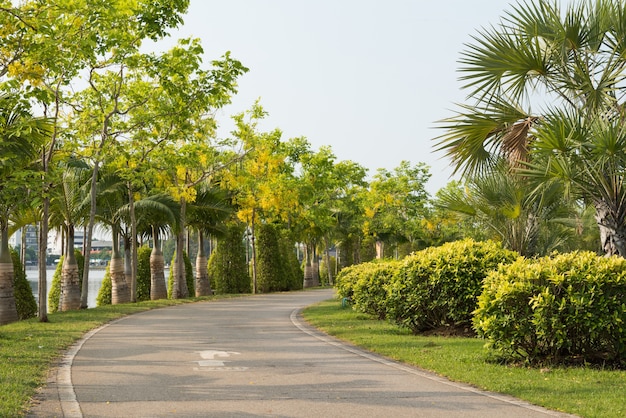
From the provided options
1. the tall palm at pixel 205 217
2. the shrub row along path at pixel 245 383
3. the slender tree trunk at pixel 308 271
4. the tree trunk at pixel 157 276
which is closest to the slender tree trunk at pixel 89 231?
the tree trunk at pixel 157 276

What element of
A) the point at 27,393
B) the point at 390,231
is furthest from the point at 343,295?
the point at 390,231

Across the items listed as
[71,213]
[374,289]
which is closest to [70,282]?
[71,213]

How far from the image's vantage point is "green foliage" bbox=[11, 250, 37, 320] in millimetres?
23141

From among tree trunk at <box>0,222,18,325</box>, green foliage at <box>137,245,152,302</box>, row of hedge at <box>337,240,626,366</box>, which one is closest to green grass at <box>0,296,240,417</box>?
tree trunk at <box>0,222,18,325</box>

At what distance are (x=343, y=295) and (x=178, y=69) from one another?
28.2ft

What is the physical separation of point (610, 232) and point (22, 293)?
61.0ft

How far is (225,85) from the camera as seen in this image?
1923 cm

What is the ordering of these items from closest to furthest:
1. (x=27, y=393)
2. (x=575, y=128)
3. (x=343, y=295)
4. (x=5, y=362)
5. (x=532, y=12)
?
1. (x=27, y=393)
2. (x=5, y=362)
3. (x=575, y=128)
4. (x=532, y=12)
5. (x=343, y=295)

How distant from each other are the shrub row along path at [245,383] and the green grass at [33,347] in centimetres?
24

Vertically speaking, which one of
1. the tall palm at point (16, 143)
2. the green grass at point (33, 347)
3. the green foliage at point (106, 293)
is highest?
the tall palm at point (16, 143)

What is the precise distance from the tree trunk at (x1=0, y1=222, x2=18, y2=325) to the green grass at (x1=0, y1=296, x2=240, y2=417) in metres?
1.70

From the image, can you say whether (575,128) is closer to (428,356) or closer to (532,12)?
(532,12)

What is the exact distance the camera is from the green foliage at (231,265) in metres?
35.6

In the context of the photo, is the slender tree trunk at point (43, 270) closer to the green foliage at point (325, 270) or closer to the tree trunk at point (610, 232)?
the tree trunk at point (610, 232)
